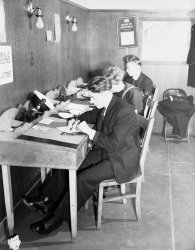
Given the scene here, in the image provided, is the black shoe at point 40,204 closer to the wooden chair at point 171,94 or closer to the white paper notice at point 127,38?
the wooden chair at point 171,94

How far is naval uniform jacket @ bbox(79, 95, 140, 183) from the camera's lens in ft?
6.58

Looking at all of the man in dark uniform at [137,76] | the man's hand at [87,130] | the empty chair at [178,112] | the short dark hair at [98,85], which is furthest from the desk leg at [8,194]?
the empty chair at [178,112]

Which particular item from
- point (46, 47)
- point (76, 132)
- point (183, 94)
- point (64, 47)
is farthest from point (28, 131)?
point (183, 94)

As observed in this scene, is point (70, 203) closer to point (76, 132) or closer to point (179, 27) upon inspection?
point (76, 132)

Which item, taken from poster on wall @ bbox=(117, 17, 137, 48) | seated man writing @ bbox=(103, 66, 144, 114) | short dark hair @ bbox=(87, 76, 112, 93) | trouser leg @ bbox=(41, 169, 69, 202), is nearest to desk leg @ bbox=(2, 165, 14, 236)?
trouser leg @ bbox=(41, 169, 69, 202)

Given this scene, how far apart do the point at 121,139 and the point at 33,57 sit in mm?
1135

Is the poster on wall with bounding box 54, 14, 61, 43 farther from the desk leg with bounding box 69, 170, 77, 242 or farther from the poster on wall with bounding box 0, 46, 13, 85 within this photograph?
the desk leg with bounding box 69, 170, 77, 242

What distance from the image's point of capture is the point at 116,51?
4.49 m

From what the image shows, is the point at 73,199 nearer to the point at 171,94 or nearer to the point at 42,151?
the point at 42,151

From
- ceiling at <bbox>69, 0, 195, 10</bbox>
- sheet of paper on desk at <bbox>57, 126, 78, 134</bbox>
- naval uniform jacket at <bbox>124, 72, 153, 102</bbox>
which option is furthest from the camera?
ceiling at <bbox>69, 0, 195, 10</bbox>

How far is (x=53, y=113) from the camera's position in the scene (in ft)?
8.60

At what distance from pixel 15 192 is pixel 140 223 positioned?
1.04 metres

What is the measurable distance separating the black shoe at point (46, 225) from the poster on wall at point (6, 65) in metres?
1.06

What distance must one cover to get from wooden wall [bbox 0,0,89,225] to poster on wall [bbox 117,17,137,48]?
0.82 meters
